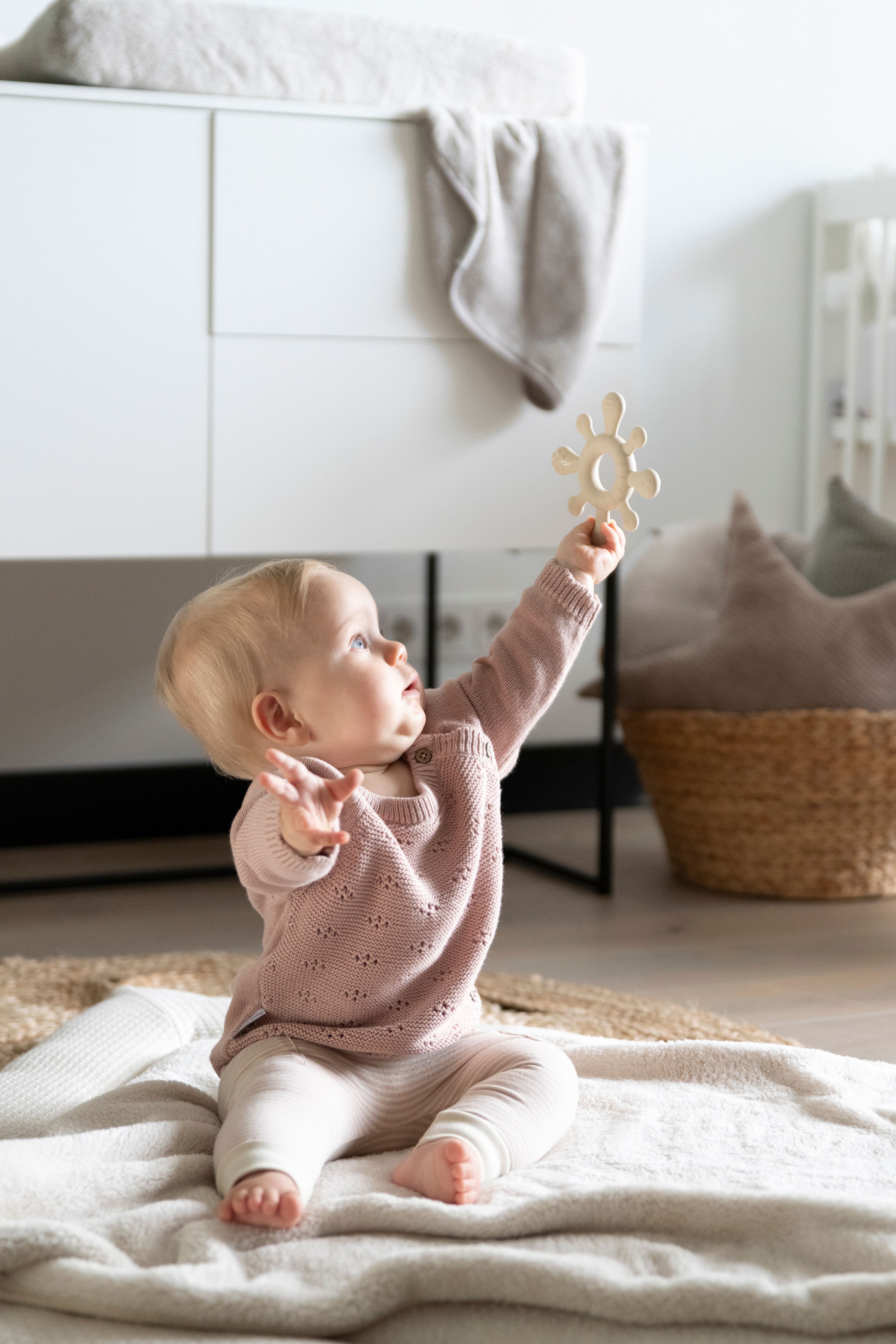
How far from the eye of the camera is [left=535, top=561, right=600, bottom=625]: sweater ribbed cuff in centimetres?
109

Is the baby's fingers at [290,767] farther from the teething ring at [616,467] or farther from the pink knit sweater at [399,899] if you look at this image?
the teething ring at [616,467]

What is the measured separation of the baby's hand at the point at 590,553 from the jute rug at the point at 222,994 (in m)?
0.43

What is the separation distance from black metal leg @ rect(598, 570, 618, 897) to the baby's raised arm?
2.34 feet

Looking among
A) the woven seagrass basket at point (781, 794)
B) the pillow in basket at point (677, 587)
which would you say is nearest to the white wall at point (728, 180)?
the pillow in basket at point (677, 587)

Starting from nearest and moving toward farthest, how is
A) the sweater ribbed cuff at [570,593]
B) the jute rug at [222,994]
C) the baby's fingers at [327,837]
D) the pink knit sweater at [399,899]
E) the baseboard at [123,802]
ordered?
1. the baby's fingers at [327,837]
2. the pink knit sweater at [399,899]
3. the sweater ribbed cuff at [570,593]
4. the jute rug at [222,994]
5. the baseboard at [123,802]

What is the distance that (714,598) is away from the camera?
2.01m

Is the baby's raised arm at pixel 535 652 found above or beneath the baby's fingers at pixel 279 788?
above

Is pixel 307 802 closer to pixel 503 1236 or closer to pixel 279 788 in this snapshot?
pixel 279 788

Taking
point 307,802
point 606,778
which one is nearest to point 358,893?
point 307,802

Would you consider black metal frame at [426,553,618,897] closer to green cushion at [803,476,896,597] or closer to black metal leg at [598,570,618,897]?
black metal leg at [598,570,618,897]

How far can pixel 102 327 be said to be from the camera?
4.99 ft

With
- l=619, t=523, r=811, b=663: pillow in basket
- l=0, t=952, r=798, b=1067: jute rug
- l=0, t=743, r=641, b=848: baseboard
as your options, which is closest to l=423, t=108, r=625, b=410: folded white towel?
Answer: l=619, t=523, r=811, b=663: pillow in basket

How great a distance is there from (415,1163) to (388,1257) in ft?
0.39

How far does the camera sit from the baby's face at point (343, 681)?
1.00 m
